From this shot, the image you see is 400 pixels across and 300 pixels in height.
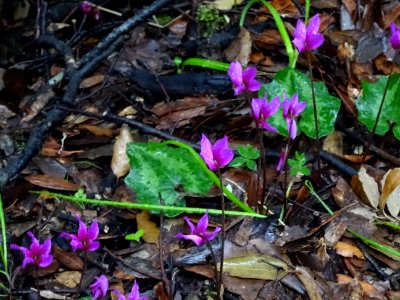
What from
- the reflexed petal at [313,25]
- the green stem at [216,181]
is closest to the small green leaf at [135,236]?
the green stem at [216,181]

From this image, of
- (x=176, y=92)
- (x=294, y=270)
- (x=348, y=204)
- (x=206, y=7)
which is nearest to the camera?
(x=294, y=270)

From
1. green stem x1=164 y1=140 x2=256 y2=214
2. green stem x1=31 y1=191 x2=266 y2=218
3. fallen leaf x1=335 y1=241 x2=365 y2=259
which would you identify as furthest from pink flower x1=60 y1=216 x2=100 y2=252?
fallen leaf x1=335 y1=241 x2=365 y2=259

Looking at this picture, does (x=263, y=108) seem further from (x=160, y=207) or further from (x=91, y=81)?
(x=91, y=81)

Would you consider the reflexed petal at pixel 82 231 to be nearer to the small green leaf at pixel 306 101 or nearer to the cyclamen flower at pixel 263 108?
the cyclamen flower at pixel 263 108

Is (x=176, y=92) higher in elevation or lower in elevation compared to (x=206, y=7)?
lower

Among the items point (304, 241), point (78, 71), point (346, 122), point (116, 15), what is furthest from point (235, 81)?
point (116, 15)

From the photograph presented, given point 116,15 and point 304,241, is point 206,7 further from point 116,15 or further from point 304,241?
point 304,241

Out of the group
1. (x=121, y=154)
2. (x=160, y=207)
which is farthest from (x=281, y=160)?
(x=121, y=154)
